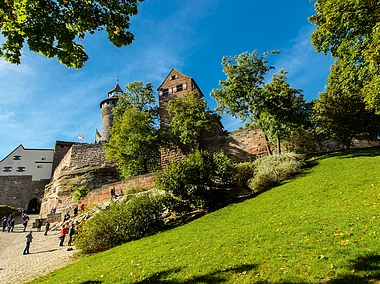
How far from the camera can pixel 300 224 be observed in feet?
25.1

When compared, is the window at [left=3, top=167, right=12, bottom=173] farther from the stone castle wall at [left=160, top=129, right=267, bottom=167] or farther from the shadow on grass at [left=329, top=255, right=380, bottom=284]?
the shadow on grass at [left=329, top=255, right=380, bottom=284]

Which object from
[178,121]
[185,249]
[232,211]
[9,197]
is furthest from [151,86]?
[9,197]

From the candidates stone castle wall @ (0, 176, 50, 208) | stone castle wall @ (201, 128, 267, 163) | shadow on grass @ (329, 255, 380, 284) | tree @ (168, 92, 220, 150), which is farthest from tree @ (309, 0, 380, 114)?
stone castle wall @ (0, 176, 50, 208)

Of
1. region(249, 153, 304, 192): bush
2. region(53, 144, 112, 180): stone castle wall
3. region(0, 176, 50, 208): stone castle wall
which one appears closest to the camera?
region(249, 153, 304, 192): bush

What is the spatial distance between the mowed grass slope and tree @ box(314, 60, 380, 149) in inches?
294

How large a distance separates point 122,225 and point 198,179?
4.66 m

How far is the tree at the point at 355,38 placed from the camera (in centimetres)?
941

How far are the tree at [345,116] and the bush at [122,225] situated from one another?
1506 cm

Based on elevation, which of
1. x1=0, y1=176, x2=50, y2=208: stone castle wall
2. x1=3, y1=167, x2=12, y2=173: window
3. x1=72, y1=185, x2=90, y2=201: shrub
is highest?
x1=72, y1=185, x2=90, y2=201: shrub

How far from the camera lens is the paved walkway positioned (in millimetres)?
9597

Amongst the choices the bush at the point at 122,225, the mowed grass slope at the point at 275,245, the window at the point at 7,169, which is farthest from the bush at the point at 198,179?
the window at the point at 7,169

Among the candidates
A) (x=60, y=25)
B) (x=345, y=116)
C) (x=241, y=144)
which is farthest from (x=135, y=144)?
(x=60, y=25)

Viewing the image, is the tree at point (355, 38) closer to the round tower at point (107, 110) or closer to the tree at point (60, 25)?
the tree at point (60, 25)

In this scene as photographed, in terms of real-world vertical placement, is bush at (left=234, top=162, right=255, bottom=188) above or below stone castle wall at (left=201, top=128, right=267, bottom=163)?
below
